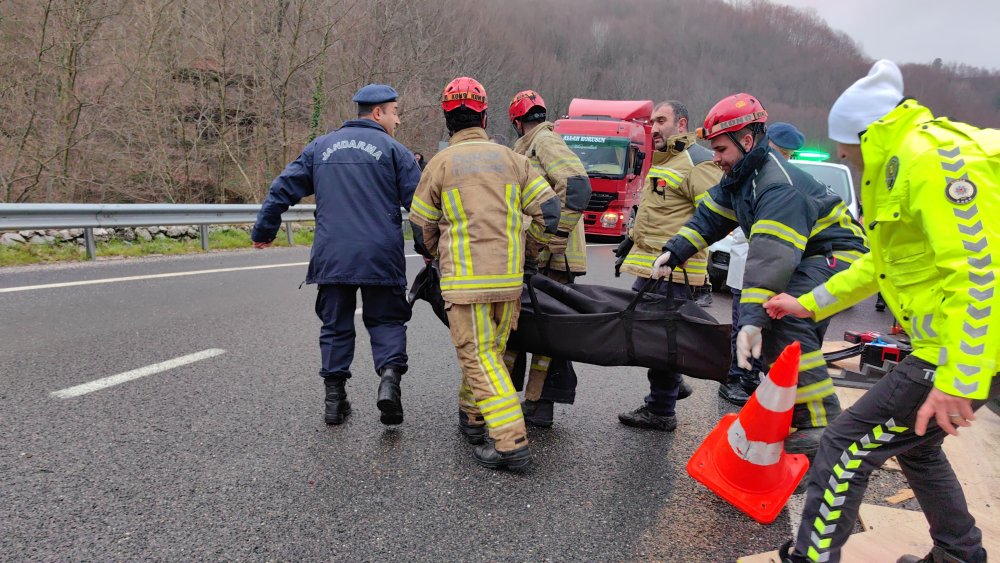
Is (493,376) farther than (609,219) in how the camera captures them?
No

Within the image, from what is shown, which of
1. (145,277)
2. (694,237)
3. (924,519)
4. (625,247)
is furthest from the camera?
(145,277)

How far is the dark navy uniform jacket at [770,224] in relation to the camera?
9.45 feet

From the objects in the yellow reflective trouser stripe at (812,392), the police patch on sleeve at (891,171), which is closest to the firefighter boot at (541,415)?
the yellow reflective trouser stripe at (812,392)

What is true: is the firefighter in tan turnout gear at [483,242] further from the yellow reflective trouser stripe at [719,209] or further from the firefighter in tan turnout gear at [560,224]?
the yellow reflective trouser stripe at [719,209]

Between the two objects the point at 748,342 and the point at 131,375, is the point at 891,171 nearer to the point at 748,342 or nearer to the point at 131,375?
the point at 748,342

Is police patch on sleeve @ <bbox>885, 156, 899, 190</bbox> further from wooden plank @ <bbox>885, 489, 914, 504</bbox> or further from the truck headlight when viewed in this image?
the truck headlight

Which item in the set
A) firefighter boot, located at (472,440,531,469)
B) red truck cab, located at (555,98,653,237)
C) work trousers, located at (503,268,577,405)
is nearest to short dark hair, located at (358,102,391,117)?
work trousers, located at (503,268,577,405)

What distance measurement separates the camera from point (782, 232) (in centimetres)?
290

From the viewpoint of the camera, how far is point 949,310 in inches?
73.8

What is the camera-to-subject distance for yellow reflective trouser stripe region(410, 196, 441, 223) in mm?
3402

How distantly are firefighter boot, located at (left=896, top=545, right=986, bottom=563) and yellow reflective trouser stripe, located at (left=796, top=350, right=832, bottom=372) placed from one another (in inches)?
34.2

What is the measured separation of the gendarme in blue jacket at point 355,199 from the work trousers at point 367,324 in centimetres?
13

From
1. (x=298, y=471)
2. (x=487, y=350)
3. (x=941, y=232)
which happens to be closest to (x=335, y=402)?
(x=298, y=471)

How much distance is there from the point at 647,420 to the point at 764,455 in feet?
3.77
